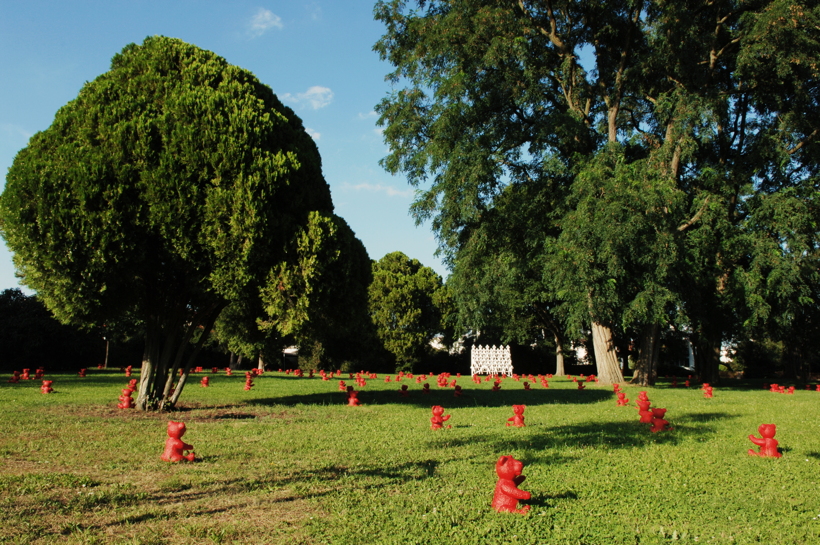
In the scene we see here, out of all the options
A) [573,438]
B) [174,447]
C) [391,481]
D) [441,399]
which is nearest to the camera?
[391,481]

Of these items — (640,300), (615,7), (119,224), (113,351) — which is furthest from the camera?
(113,351)

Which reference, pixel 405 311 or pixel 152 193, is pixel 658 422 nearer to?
pixel 152 193

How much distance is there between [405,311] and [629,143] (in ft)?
76.7

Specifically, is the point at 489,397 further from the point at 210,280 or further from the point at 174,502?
the point at 174,502

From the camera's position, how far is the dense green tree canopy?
58.9 ft

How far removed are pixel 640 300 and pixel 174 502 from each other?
15982mm

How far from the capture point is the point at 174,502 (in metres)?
4.82

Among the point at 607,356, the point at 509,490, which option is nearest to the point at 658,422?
the point at 509,490

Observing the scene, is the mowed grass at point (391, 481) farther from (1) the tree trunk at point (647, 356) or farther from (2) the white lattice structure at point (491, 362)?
(2) the white lattice structure at point (491, 362)

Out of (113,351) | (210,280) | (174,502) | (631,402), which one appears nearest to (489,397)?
(631,402)

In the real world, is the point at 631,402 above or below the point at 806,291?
below

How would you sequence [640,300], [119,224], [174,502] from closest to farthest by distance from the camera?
1. [174,502]
2. [119,224]
3. [640,300]

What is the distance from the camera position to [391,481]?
A: 5691mm

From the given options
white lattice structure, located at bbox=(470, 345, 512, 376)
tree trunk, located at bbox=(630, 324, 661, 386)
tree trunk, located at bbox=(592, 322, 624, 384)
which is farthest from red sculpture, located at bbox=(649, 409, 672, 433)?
white lattice structure, located at bbox=(470, 345, 512, 376)
